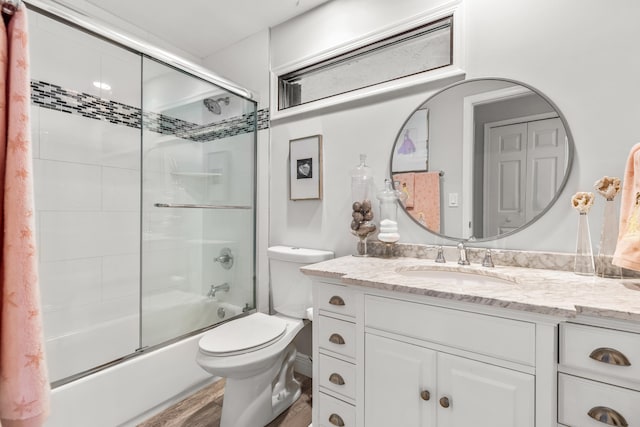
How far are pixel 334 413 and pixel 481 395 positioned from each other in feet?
2.08

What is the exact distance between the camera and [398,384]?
1.11 m

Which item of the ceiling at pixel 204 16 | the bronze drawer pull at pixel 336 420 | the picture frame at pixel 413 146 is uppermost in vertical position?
the ceiling at pixel 204 16

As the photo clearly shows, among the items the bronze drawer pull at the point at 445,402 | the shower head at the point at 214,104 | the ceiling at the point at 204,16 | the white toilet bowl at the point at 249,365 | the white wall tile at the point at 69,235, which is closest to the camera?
the bronze drawer pull at the point at 445,402

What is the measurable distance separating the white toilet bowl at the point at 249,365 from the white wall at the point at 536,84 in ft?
2.11

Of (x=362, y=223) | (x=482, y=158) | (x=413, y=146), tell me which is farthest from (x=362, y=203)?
(x=482, y=158)

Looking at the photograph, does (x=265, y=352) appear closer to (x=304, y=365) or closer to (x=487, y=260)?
(x=304, y=365)

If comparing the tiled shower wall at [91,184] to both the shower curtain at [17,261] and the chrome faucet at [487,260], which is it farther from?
the chrome faucet at [487,260]

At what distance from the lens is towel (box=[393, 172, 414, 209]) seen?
164 cm

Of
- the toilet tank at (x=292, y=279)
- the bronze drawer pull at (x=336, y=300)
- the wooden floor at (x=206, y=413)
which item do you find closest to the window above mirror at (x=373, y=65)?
the toilet tank at (x=292, y=279)

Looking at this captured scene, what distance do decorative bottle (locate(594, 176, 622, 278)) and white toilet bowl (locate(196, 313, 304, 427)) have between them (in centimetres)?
140

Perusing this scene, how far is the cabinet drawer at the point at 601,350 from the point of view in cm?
77

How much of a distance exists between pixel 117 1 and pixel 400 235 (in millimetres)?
2275

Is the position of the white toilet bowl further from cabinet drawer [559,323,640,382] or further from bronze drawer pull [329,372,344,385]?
cabinet drawer [559,323,640,382]

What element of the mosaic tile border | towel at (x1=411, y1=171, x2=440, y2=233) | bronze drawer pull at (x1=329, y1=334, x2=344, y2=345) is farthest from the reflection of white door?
the mosaic tile border
